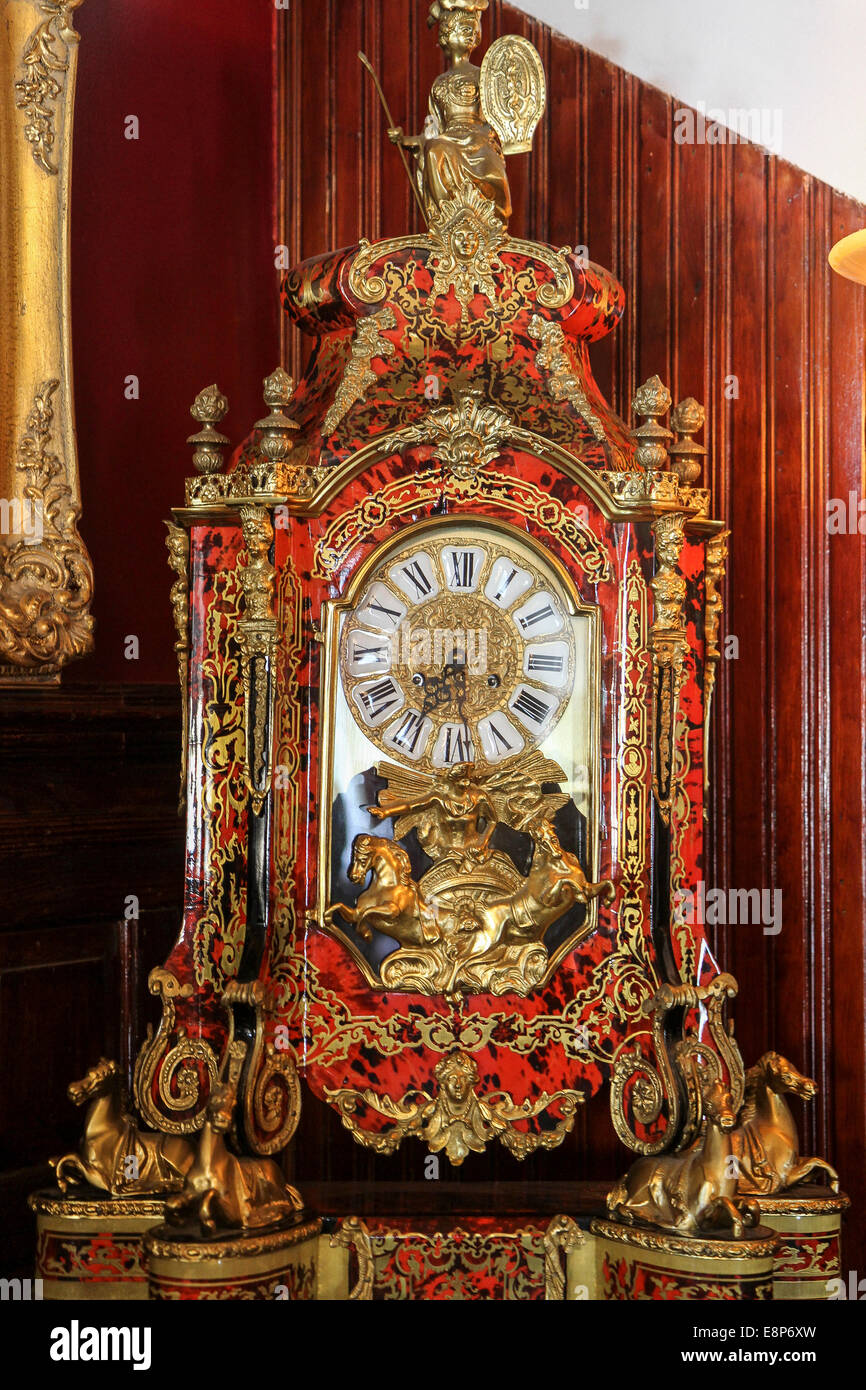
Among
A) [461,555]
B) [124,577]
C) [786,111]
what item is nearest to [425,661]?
[461,555]

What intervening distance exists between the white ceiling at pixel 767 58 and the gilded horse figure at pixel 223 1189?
258 cm

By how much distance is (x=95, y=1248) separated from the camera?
9.59ft

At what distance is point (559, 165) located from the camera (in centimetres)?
408

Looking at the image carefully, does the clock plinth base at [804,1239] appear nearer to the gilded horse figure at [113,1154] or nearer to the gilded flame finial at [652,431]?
the gilded horse figure at [113,1154]

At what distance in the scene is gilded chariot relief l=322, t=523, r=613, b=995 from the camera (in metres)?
3.05

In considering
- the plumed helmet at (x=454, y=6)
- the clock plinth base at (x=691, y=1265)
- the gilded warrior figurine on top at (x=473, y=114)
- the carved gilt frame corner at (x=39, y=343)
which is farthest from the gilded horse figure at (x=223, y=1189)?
the plumed helmet at (x=454, y=6)

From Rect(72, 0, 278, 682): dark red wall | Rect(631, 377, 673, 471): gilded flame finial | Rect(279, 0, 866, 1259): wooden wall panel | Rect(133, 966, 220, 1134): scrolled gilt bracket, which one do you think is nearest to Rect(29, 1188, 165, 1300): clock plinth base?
Rect(133, 966, 220, 1134): scrolled gilt bracket

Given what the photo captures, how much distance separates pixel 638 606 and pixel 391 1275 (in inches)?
54.4

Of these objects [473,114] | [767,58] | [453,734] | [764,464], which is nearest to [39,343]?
[473,114]

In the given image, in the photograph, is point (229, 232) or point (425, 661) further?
point (229, 232)

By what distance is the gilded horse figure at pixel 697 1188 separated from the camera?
2744 mm

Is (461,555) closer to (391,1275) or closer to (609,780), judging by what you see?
(609,780)

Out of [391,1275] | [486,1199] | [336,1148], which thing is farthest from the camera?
[336,1148]

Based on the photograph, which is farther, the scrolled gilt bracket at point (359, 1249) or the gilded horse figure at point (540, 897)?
the gilded horse figure at point (540, 897)
